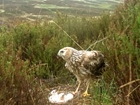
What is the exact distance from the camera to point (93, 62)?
441 centimetres

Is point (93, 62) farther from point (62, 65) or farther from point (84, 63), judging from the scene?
point (62, 65)

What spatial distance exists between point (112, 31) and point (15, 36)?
6.36 ft

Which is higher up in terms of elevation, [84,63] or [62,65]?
[84,63]

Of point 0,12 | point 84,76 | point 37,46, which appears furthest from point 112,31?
point 0,12

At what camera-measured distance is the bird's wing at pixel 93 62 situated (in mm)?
4344

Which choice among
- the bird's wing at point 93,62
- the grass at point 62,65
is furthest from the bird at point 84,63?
the grass at point 62,65

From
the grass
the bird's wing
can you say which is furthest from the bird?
the grass

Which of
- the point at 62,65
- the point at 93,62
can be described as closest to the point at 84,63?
the point at 93,62

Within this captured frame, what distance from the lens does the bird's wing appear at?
4344mm

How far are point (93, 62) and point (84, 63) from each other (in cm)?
14

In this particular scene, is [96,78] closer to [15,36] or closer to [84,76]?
[84,76]

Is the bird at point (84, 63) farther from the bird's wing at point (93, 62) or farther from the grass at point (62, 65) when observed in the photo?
the grass at point (62, 65)

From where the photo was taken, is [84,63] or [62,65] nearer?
[84,63]

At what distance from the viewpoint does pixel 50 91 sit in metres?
4.83
